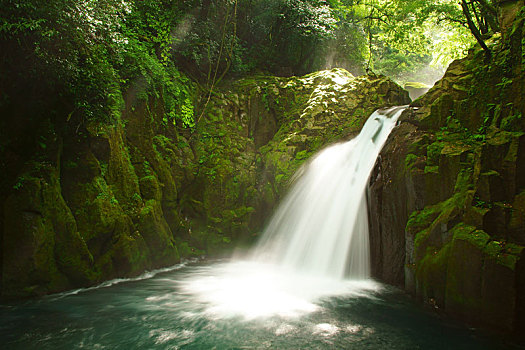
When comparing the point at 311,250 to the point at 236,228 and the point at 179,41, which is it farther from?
the point at 179,41

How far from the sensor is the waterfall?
6945 millimetres

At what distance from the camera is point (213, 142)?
9.88 m

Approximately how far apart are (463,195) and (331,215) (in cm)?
343

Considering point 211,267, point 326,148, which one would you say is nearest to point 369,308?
point 211,267

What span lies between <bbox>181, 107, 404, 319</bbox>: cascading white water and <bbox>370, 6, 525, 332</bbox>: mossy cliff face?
0.61m

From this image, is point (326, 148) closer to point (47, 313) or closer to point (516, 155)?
point (516, 155)

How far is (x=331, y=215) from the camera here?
7.67 metres

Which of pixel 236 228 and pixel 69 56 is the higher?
pixel 69 56

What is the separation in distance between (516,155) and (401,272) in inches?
113

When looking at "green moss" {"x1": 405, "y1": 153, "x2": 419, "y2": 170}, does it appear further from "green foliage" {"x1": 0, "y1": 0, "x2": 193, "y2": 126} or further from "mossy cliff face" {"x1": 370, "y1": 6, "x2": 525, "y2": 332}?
"green foliage" {"x1": 0, "y1": 0, "x2": 193, "y2": 126}

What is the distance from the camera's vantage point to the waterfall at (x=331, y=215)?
695 centimetres

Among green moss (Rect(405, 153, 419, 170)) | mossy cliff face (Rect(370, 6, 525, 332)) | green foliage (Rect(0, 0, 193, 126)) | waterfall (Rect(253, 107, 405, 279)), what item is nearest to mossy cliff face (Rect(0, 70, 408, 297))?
green foliage (Rect(0, 0, 193, 126))

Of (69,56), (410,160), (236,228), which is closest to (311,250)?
(236,228)

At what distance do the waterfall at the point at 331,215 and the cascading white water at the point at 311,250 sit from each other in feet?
0.07
